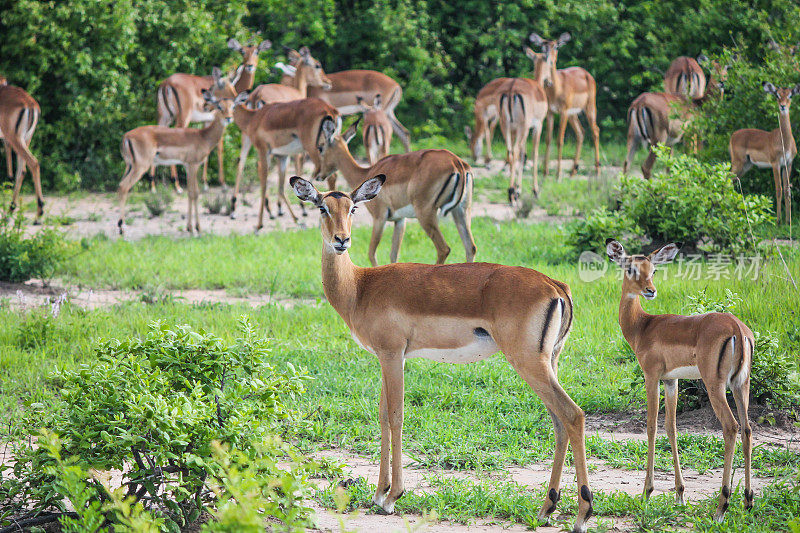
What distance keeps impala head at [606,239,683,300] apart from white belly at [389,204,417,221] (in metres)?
3.73

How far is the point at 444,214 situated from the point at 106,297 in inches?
122

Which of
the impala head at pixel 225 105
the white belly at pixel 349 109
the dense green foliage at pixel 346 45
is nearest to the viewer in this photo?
the impala head at pixel 225 105

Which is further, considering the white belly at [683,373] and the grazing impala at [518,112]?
the grazing impala at [518,112]

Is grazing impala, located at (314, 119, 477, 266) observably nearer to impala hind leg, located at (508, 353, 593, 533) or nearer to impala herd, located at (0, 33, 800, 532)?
impala herd, located at (0, 33, 800, 532)

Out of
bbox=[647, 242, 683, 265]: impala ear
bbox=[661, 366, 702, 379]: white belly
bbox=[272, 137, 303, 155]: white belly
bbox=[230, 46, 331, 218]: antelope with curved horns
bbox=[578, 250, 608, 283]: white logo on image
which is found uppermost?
bbox=[230, 46, 331, 218]: antelope with curved horns

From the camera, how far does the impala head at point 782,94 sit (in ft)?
29.6

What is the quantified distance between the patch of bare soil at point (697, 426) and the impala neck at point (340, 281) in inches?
67.4

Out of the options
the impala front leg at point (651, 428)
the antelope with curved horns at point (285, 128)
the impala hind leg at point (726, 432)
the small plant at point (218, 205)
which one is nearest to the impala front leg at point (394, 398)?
the impala front leg at point (651, 428)

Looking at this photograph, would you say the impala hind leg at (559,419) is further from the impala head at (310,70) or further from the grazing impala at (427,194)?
the impala head at (310,70)

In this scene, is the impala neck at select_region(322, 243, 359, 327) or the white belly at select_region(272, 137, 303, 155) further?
the white belly at select_region(272, 137, 303, 155)

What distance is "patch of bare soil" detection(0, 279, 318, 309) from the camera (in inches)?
307

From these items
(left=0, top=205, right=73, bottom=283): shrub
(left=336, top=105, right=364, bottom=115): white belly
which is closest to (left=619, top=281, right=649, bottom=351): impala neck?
(left=0, top=205, right=73, bottom=283): shrub

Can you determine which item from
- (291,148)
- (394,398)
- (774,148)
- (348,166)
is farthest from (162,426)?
(291,148)

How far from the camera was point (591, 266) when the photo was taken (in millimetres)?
8562
